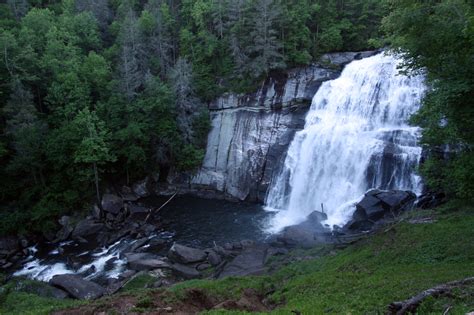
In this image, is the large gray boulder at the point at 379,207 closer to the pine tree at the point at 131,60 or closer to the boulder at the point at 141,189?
the boulder at the point at 141,189

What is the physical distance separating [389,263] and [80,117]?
2527 centimetres

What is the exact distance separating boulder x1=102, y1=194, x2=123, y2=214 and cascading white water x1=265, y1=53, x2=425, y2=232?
1217 cm

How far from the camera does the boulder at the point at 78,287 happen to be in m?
19.7

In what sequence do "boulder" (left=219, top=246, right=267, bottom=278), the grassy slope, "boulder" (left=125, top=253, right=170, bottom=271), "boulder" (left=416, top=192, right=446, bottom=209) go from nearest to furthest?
the grassy slope → "boulder" (left=219, top=246, right=267, bottom=278) → "boulder" (left=416, top=192, right=446, bottom=209) → "boulder" (left=125, top=253, right=170, bottom=271)

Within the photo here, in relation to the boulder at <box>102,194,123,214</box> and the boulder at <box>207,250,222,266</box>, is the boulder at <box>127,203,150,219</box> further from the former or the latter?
the boulder at <box>207,250,222,266</box>

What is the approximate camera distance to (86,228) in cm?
2945

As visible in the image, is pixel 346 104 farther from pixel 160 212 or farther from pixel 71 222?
pixel 71 222

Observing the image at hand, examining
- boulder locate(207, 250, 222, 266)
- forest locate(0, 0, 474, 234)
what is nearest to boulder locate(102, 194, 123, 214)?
forest locate(0, 0, 474, 234)

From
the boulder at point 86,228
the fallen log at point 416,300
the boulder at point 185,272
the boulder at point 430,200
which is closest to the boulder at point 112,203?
the boulder at point 86,228

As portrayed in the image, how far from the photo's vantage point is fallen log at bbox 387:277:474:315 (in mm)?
8336

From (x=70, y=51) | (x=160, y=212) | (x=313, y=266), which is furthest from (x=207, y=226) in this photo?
(x=70, y=51)

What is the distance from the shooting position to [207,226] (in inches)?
1135

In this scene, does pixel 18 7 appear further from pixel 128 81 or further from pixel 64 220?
pixel 64 220

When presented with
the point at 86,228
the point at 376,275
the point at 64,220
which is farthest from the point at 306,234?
the point at 64,220
